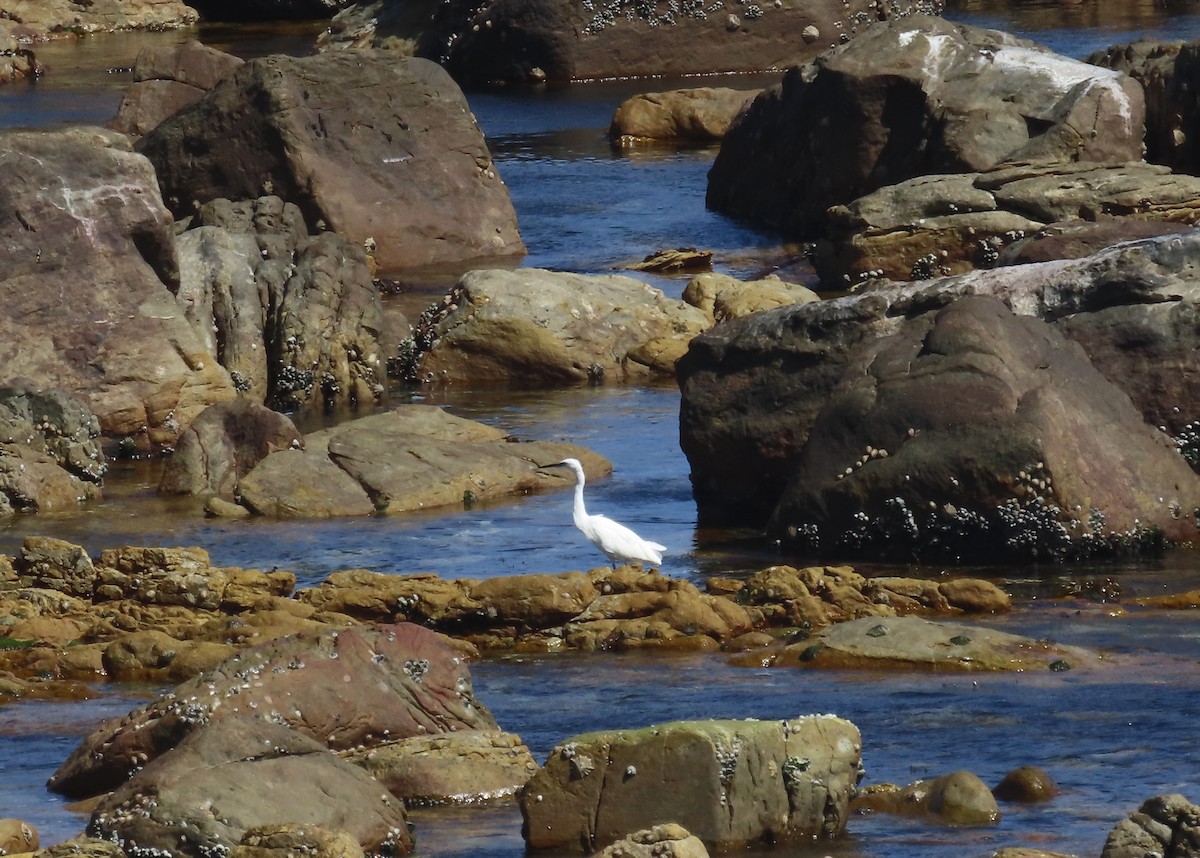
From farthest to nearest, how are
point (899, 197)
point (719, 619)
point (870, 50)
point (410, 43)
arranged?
point (410, 43) < point (870, 50) < point (899, 197) < point (719, 619)

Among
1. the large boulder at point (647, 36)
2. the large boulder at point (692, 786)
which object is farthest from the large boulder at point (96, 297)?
the large boulder at point (647, 36)

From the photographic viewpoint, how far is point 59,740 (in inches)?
455

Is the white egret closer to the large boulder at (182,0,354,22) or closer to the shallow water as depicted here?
the shallow water

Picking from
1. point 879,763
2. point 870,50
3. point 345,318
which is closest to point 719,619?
point 879,763

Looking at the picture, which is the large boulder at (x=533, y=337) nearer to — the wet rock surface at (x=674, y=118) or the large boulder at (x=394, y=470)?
the large boulder at (x=394, y=470)

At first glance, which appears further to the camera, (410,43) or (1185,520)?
(410,43)

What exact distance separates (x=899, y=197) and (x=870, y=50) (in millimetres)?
4210

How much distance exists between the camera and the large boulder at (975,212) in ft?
81.9

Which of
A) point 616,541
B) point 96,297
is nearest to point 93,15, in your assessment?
point 96,297

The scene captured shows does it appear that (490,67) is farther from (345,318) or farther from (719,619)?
(719,619)

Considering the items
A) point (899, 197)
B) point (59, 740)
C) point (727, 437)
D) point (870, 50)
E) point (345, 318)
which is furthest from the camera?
point (870, 50)

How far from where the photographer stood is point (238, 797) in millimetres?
9031

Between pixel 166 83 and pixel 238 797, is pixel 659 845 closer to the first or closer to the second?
pixel 238 797

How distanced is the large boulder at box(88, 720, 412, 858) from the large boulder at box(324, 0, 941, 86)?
119ft
